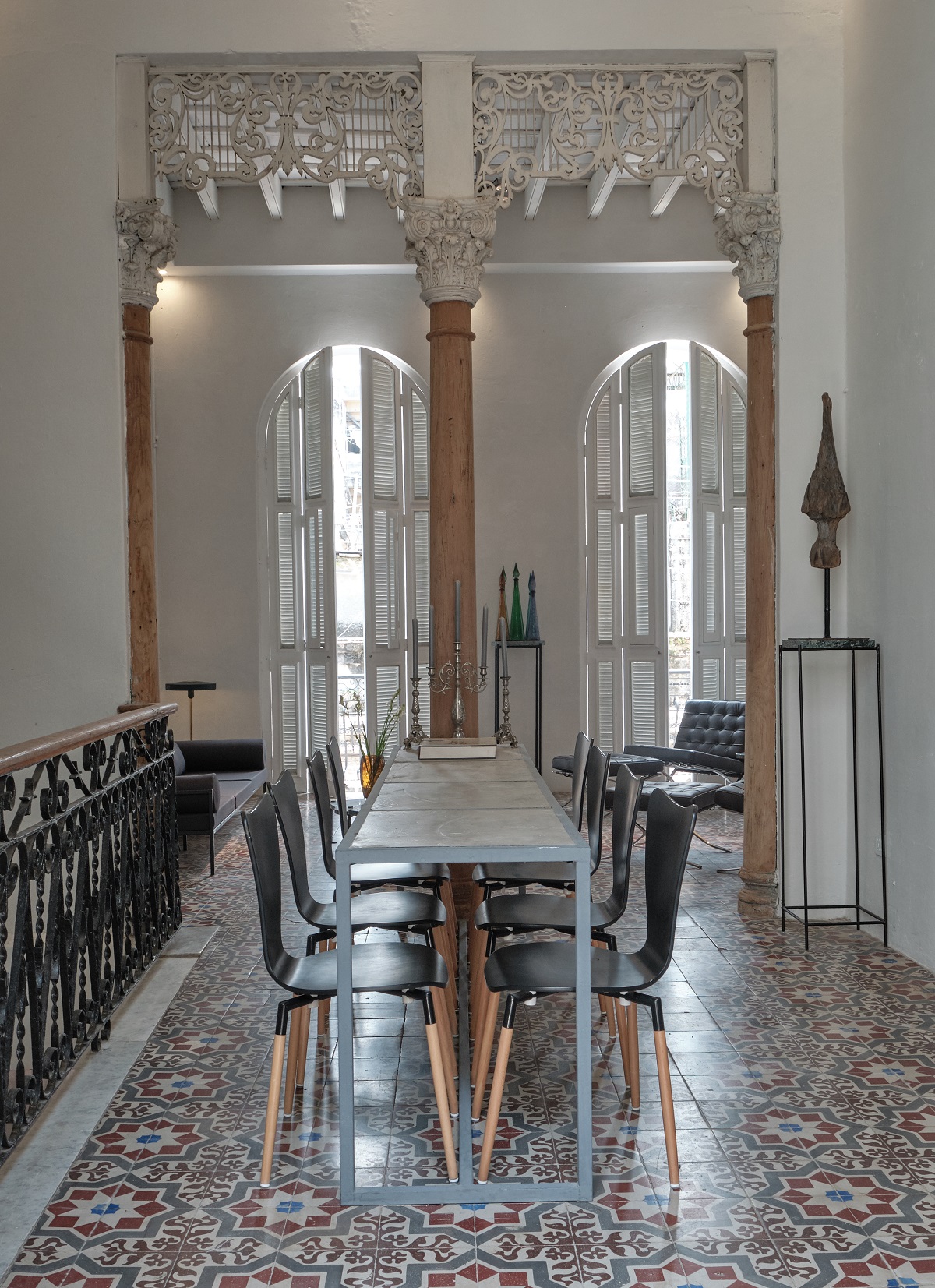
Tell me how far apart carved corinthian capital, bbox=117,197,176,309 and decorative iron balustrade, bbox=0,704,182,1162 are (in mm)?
2058

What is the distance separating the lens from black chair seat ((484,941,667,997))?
291cm

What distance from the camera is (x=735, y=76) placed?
5453 mm

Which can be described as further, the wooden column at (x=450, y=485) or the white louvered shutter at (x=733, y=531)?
the white louvered shutter at (x=733, y=531)

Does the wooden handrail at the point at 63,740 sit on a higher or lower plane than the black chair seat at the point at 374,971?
higher

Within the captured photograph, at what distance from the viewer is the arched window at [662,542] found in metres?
9.50

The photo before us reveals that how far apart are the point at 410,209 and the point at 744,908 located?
A: 3.80 m

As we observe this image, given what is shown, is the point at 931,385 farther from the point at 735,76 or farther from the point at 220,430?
the point at 220,430

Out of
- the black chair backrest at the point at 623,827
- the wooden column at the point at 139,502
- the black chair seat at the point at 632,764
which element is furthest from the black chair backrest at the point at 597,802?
the black chair seat at the point at 632,764

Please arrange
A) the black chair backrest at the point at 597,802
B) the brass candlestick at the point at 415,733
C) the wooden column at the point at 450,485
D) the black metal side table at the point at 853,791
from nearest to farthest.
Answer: the black chair backrest at the point at 597,802 < the black metal side table at the point at 853,791 < the brass candlestick at the point at 415,733 < the wooden column at the point at 450,485

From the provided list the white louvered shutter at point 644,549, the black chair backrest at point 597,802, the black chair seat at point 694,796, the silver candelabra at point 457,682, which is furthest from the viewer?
the white louvered shutter at point 644,549

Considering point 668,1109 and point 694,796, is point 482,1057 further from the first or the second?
point 694,796

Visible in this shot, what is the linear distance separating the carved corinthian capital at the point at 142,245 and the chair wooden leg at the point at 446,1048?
12.1ft

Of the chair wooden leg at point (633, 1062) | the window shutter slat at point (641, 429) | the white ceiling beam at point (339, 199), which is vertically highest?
the white ceiling beam at point (339, 199)

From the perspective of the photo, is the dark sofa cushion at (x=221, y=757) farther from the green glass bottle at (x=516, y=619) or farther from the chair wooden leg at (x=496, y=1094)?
the chair wooden leg at (x=496, y=1094)
